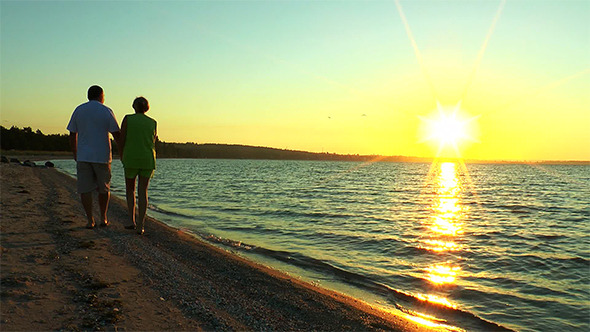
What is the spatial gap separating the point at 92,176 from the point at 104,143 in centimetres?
68

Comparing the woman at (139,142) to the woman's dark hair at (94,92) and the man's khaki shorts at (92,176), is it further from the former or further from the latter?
the woman's dark hair at (94,92)

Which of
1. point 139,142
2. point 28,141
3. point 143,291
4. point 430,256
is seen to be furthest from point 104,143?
point 28,141

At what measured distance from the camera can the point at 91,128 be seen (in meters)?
7.05

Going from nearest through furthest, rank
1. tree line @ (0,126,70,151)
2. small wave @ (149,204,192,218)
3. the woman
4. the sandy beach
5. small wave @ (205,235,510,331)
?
the sandy beach
small wave @ (205,235,510,331)
the woman
small wave @ (149,204,192,218)
tree line @ (0,126,70,151)

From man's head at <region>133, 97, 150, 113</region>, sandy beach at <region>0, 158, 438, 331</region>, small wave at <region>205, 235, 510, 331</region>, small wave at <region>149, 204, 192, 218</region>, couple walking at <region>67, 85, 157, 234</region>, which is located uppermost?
man's head at <region>133, 97, 150, 113</region>

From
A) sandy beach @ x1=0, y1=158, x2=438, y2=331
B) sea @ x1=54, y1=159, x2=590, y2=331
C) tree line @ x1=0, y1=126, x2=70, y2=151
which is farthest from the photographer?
tree line @ x1=0, y1=126, x2=70, y2=151

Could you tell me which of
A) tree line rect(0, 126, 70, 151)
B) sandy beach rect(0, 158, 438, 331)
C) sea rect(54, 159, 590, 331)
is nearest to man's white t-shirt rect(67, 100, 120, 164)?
sandy beach rect(0, 158, 438, 331)

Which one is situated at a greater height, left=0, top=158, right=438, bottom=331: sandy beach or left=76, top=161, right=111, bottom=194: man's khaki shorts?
left=76, top=161, right=111, bottom=194: man's khaki shorts

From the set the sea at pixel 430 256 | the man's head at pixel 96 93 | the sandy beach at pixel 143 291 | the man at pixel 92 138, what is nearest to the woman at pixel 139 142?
the man at pixel 92 138

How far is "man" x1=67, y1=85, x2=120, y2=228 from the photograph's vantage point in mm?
7043

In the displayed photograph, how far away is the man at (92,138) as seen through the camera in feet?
23.1

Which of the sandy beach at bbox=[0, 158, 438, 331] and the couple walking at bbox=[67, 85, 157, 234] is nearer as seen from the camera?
the sandy beach at bbox=[0, 158, 438, 331]

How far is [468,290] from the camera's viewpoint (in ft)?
24.5

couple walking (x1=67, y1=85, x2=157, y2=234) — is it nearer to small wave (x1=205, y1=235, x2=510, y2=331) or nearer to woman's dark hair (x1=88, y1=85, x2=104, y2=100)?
woman's dark hair (x1=88, y1=85, x2=104, y2=100)
